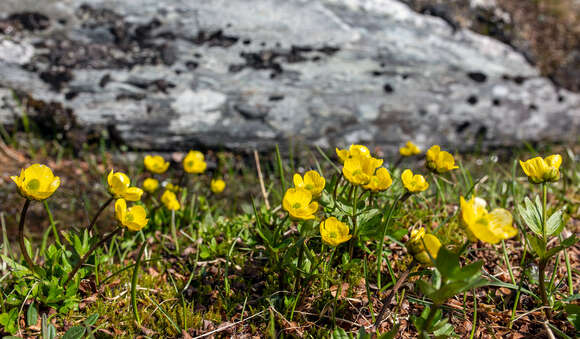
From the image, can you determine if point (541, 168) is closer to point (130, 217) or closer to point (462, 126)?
point (130, 217)

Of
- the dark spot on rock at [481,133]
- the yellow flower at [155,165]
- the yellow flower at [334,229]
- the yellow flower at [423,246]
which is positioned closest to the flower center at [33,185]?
the yellow flower at [155,165]

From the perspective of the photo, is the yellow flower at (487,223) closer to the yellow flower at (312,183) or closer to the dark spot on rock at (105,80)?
the yellow flower at (312,183)

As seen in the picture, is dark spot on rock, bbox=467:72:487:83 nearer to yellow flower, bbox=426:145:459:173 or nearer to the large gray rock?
the large gray rock

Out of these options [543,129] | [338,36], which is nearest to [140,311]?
[338,36]

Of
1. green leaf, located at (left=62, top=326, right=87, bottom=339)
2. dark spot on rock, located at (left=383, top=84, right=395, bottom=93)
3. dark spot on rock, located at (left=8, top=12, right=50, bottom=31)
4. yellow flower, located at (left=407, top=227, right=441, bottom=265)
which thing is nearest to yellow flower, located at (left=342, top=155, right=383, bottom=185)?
yellow flower, located at (left=407, top=227, right=441, bottom=265)

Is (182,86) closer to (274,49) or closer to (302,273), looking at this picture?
(274,49)

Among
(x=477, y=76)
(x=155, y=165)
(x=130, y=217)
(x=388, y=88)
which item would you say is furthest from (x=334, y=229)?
(x=477, y=76)
